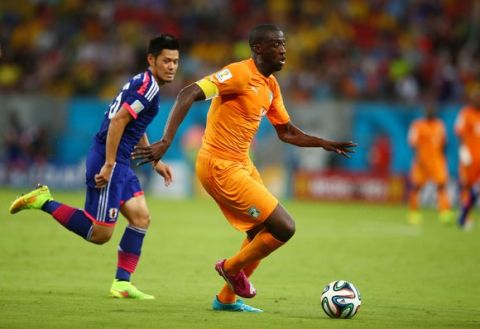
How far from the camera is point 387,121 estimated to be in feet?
89.0

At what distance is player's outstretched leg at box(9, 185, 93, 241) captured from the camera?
9570 mm

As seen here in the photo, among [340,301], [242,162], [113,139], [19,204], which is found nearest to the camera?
[340,301]

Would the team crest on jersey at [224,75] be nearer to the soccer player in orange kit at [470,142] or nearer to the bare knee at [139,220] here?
the bare knee at [139,220]

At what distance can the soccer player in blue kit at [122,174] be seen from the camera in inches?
366

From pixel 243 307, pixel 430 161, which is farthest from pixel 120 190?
pixel 430 161

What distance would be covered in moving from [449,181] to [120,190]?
17.9 m

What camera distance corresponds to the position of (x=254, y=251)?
866cm

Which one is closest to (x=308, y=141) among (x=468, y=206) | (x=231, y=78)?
(x=231, y=78)

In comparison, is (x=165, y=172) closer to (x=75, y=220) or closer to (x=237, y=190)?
(x=75, y=220)

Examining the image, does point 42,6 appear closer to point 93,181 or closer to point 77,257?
point 77,257

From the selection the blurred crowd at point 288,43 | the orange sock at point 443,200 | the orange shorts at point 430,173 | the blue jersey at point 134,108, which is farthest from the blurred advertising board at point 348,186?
the blue jersey at point 134,108

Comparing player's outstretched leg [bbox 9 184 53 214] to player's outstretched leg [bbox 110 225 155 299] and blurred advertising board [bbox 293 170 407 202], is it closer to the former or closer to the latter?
player's outstretched leg [bbox 110 225 155 299]

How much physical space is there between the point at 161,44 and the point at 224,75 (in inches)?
46.6

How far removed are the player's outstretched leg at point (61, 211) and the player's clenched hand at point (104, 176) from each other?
471 mm
